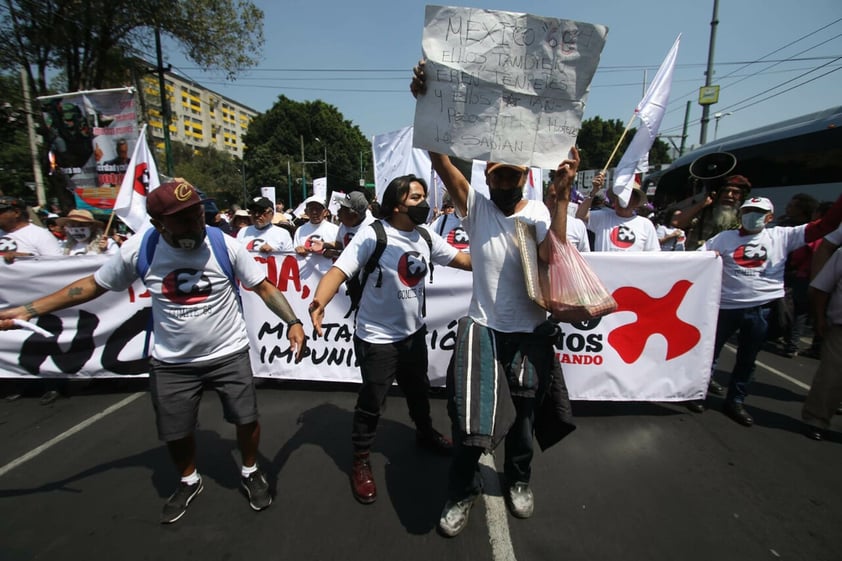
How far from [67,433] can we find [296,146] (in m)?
54.6

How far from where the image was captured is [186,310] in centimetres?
218

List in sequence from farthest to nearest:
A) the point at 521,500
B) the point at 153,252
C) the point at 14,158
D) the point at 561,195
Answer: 1. the point at 14,158
2. the point at 521,500
3. the point at 153,252
4. the point at 561,195

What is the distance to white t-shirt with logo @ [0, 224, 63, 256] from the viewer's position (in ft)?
13.7

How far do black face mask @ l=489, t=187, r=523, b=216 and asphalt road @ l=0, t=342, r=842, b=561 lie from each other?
69.4 inches

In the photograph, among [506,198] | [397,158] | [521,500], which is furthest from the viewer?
[397,158]

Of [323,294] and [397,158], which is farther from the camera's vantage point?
[397,158]

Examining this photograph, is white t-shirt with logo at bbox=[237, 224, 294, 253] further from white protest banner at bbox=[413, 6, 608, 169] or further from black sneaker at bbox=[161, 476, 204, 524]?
white protest banner at bbox=[413, 6, 608, 169]

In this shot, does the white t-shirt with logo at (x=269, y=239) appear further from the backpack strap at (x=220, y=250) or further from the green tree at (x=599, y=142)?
the green tree at (x=599, y=142)

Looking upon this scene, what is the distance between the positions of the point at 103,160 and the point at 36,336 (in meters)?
3.16

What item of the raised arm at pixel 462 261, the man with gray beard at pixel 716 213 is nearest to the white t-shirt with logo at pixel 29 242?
the raised arm at pixel 462 261

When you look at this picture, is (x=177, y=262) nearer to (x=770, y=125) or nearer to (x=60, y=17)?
(x=770, y=125)

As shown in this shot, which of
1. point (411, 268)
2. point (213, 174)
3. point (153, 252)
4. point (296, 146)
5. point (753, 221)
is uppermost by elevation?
point (296, 146)

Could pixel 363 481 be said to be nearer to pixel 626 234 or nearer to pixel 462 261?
pixel 462 261

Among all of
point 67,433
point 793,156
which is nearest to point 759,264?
point 67,433
